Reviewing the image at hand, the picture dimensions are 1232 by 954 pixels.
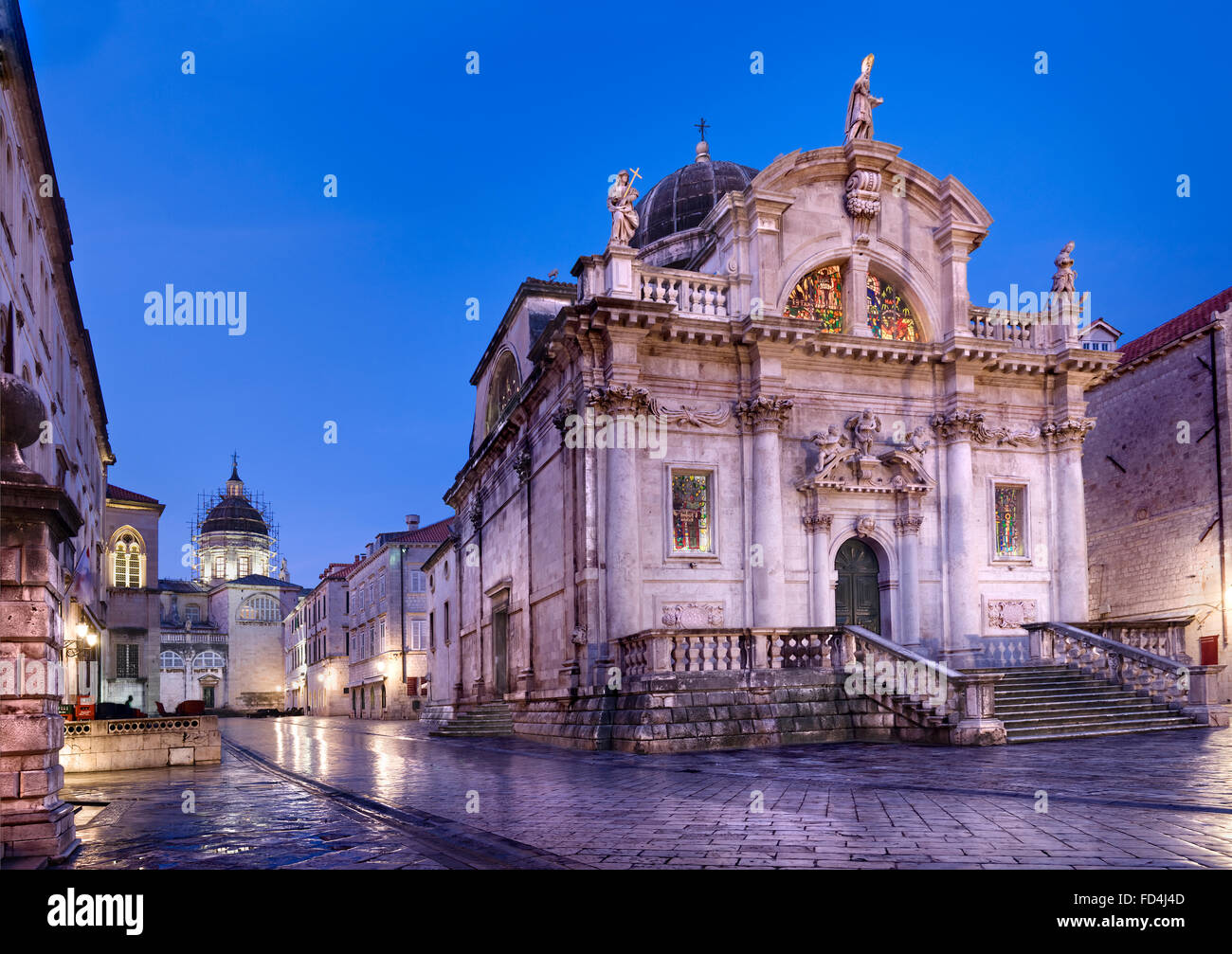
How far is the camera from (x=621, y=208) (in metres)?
23.3

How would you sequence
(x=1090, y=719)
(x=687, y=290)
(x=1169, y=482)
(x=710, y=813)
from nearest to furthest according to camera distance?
(x=710, y=813), (x=1090, y=719), (x=687, y=290), (x=1169, y=482)

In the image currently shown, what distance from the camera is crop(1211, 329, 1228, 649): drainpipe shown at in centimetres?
2955

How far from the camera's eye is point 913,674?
19.4 m

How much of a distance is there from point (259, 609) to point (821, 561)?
93.1 meters

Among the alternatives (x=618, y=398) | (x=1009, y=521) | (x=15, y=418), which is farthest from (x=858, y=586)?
(x=15, y=418)

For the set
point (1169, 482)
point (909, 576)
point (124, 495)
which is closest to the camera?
point (909, 576)

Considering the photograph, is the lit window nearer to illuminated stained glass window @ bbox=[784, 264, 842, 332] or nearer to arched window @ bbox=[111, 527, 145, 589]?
arched window @ bbox=[111, 527, 145, 589]

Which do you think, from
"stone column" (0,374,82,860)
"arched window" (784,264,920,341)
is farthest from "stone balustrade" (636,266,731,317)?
"stone column" (0,374,82,860)

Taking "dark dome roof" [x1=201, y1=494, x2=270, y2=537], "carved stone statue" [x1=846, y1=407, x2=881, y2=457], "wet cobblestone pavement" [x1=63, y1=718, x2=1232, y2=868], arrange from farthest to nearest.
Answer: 1. "dark dome roof" [x1=201, y1=494, x2=270, y2=537]
2. "carved stone statue" [x1=846, y1=407, x2=881, y2=457]
3. "wet cobblestone pavement" [x1=63, y1=718, x2=1232, y2=868]

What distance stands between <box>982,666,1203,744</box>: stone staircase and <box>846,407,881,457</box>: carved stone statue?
5973 millimetres

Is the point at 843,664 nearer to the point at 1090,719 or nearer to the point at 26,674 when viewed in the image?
the point at 1090,719

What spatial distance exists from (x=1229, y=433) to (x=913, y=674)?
16.0 m

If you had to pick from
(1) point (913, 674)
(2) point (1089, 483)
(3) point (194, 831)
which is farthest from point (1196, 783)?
(2) point (1089, 483)

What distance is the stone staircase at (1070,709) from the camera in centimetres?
1878
